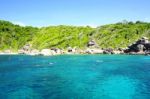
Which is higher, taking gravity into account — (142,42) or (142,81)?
(142,42)

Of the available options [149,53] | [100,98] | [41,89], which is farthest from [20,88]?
[149,53]

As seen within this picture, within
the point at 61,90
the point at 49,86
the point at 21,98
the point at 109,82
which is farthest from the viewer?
the point at 109,82

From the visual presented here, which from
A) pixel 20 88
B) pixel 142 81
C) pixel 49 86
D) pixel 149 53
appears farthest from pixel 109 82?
pixel 149 53

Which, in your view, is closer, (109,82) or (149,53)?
(109,82)

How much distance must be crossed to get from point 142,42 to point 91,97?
493ft

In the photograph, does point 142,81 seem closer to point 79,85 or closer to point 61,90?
point 79,85

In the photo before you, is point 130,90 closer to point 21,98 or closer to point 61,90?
point 61,90

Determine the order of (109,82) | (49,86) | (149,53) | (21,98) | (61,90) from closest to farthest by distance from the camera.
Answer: (21,98) < (61,90) < (49,86) < (109,82) < (149,53)

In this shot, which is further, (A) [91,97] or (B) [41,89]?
(B) [41,89]

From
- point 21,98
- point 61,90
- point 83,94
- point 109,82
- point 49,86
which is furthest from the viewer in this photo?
point 109,82

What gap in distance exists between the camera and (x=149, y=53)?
607 ft

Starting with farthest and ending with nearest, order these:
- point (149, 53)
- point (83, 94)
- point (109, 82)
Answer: point (149, 53)
point (109, 82)
point (83, 94)

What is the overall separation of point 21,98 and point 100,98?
15123mm

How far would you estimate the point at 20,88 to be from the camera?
61.1 metres
